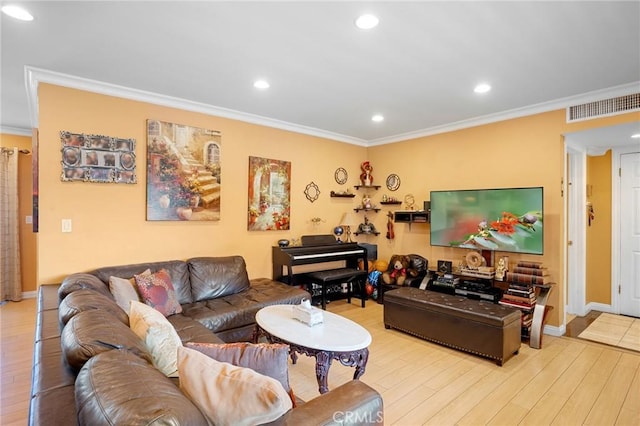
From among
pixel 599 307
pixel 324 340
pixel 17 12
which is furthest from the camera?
pixel 599 307

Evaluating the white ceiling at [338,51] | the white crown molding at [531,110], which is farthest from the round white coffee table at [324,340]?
the white crown molding at [531,110]

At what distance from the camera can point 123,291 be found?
9.31ft

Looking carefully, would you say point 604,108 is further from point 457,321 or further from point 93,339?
point 93,339

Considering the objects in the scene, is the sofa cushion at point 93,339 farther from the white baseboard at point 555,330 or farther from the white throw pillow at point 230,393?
the white baseboard at point 555,330

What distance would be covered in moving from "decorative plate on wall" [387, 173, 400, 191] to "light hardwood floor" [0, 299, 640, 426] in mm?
2639

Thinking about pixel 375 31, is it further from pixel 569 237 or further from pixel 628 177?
pixel 628 177

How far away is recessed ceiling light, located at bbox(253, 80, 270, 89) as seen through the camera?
3.23 meters

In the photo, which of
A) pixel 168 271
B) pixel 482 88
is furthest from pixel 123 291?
pixel 482 88

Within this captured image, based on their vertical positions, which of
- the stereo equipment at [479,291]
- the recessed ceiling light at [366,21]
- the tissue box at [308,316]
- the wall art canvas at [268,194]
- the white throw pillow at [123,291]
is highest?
the recessed ceiling light at [366,21]

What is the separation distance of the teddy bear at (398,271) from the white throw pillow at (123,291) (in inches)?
134

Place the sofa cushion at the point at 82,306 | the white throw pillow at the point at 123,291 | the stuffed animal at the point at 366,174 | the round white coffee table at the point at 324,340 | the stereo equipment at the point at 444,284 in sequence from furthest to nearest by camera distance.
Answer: the stuffed animal at the point at 366,174
the stereo equipment at the point at 444,284
the white throw pillow at the point at 123,291
the round white coffee table at the point at 324,340
the sofa cushion at the point at 82,306

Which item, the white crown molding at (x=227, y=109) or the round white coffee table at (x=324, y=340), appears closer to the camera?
the round white coffee table at (x=324, y=340)

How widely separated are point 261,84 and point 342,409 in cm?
297

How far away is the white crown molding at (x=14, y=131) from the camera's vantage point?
5.02 meters
